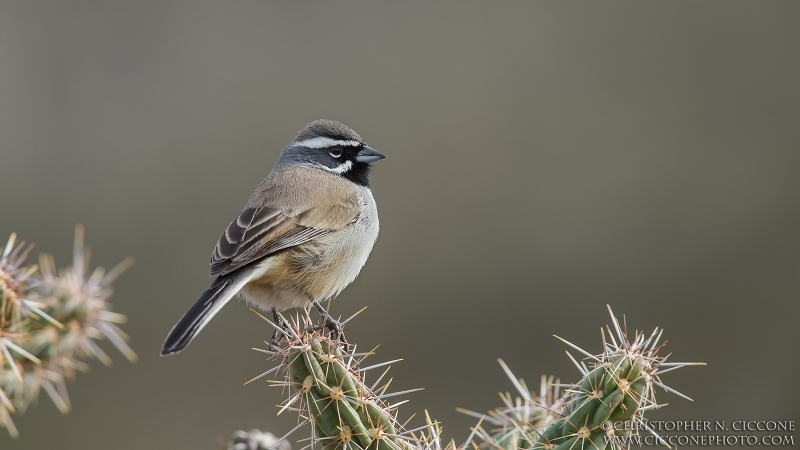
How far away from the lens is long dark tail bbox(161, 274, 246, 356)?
4008 millimetres

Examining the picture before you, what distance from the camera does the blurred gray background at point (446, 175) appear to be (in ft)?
34.6

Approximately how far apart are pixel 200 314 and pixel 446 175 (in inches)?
344

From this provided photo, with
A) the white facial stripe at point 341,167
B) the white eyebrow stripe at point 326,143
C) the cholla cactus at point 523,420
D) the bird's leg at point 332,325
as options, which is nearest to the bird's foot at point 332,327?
the bird's leg at point 332,325

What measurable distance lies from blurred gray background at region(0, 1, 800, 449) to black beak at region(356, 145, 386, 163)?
421cm

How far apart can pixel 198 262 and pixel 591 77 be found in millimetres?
6871

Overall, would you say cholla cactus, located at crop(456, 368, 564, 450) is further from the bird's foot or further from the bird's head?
the bird's head

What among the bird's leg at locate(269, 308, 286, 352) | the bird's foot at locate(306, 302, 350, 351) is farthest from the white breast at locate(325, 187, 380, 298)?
the bird's leg at locate(269, 308, 286, 352)

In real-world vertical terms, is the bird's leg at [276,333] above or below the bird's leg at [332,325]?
below

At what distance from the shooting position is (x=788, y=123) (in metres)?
12.8

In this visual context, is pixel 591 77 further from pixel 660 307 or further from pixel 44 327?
pixel 44 327

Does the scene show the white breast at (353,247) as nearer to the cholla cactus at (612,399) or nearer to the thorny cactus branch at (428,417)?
the thorny cactus branch at (428,417)

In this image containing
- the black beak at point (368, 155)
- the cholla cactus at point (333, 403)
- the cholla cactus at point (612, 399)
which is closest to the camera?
the cholla cactus at point (612, 399)

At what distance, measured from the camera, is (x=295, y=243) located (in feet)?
17.0

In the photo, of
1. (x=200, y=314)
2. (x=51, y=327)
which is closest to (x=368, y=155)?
(x=200, y=314)
